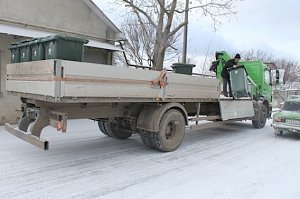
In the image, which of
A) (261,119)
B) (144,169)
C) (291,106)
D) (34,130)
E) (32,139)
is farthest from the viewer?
(261,119)

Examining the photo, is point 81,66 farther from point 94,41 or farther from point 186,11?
point 186,11

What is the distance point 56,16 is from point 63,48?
7.95 meters

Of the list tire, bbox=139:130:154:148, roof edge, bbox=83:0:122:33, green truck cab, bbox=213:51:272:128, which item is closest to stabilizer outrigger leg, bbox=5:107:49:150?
tire, bbox=139:130:154:148

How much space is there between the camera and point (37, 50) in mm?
5930

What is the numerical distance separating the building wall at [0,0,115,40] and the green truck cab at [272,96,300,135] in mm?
8162

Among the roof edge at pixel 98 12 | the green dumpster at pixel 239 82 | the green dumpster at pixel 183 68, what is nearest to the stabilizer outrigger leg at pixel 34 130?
the green dumpster at pixel 183 68

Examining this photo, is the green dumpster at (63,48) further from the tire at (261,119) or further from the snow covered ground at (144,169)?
the tire at (261,119)

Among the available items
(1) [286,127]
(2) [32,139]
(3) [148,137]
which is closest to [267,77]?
(1) [286,127]

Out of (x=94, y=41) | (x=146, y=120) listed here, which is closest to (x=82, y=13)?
(x=94, y=41)

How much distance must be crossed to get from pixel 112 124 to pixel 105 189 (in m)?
3.73

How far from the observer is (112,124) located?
8.63m

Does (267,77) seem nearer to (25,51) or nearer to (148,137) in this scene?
(148,137)

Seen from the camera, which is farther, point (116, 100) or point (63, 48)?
point (116, 100)

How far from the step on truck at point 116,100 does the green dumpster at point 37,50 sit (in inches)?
7.0
